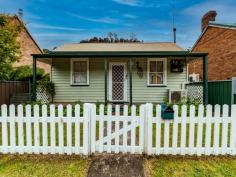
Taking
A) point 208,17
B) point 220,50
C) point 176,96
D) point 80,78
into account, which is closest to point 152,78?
point 176,96

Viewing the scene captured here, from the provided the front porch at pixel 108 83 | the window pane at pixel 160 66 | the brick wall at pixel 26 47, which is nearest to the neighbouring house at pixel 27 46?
the brick wall at pixel 26 47

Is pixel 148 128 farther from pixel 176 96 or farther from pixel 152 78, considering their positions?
pixel 152 78

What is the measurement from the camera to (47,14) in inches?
864

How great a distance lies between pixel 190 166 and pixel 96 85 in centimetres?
900

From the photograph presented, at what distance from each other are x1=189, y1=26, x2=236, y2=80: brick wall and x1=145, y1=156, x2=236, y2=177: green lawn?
10.5 metres

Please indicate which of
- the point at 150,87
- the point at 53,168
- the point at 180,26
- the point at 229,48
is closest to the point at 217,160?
the point at 53,168

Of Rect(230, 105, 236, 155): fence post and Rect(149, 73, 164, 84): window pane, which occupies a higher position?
Rect(149, 73, 164, 84): window pane

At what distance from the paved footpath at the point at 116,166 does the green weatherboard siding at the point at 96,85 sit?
8.19 meters

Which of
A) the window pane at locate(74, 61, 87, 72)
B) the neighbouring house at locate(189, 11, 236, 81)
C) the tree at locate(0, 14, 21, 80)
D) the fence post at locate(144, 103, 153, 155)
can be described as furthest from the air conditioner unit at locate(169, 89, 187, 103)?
the tree at locate(0, 14, 21, 80)

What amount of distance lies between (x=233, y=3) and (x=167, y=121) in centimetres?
1787

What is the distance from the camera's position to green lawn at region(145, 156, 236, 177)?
3326mm

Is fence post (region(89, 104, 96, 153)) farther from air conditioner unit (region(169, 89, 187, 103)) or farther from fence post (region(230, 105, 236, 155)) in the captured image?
air conditioner unit (region(169, 89, 187, 103))

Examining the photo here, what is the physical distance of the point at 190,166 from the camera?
3.59 metres

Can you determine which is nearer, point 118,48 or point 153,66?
point 153,66
